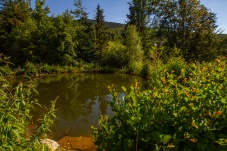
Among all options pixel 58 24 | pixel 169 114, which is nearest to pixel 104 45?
pixel 58 24

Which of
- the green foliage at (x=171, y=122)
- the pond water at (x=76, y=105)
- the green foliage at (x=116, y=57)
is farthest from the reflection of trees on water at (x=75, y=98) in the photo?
the green foliage at (x=116, y=57)

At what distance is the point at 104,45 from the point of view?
25.3 m

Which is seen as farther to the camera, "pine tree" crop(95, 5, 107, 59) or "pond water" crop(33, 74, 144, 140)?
"pine tree" crop(95, 5, 107, 59)

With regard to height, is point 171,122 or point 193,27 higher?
point 193,27

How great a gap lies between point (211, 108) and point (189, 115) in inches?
8.1

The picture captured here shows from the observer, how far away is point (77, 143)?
601 cm

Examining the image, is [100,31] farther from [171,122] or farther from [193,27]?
[171,122]

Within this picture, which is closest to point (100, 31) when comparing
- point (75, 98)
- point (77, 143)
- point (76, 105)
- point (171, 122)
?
point (75, 98)

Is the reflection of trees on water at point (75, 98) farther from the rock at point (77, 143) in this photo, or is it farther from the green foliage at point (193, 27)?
the green foliage at point (193, 27)

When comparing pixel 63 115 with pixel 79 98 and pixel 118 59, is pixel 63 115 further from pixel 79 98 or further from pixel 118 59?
pixel 118 59

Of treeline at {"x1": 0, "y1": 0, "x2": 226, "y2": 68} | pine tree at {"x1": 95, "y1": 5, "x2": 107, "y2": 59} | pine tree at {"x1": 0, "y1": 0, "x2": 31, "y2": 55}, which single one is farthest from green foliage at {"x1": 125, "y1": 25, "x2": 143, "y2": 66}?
pine tree at {"x1": 0, "y1": 0, "x2": 31, "y2": 55}

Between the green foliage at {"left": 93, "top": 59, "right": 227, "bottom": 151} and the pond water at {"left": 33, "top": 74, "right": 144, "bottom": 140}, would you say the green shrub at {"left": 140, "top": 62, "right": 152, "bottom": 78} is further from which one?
the green foliage at {"left": 93, "top": 59, "right": 227, "bottom": 151}

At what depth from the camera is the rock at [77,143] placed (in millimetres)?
5625

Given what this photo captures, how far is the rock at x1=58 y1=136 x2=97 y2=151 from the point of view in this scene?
5.62 m
